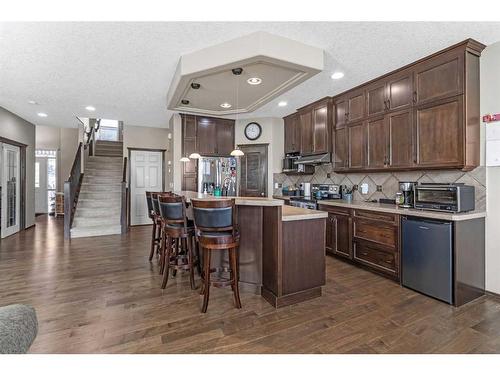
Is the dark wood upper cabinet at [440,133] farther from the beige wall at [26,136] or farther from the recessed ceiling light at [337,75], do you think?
the beige wall at [26,136]

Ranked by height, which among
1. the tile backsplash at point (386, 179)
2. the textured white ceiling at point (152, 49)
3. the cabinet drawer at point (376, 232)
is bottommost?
the cabinet drawer at point (376, 232)

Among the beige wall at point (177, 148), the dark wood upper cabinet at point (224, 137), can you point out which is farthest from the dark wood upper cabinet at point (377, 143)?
the beige wall at point (177, 148)

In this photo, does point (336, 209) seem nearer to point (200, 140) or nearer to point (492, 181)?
point (492, 181)

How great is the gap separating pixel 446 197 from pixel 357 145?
157 cm

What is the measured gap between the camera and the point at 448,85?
9.46 feet

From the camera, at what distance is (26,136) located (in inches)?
247

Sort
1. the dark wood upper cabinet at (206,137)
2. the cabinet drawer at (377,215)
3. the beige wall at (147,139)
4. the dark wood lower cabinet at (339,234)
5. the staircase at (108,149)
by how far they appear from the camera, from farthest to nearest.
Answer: the staircase at (108,149) → the beige wall at (147,139) → the dark wood upper cabinet at (206,137) → the dark wood lower cabinet at (339,234) → the cabinet drawer at (377,215)

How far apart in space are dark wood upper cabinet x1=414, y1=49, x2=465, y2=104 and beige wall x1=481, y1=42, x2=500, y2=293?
296mm

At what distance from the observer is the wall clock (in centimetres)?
597

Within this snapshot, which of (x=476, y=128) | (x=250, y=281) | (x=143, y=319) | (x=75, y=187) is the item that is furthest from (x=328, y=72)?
(x=75, y=187)

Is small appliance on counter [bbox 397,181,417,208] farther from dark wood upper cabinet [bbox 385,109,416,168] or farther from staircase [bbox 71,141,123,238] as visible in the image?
staircase [bbox 71,141,123,238]

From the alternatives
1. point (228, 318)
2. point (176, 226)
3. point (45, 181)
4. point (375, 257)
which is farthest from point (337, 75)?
point (45, 181)

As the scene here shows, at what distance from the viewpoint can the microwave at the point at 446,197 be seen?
2.70 metres

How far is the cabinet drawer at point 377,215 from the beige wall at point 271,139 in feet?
8.50
